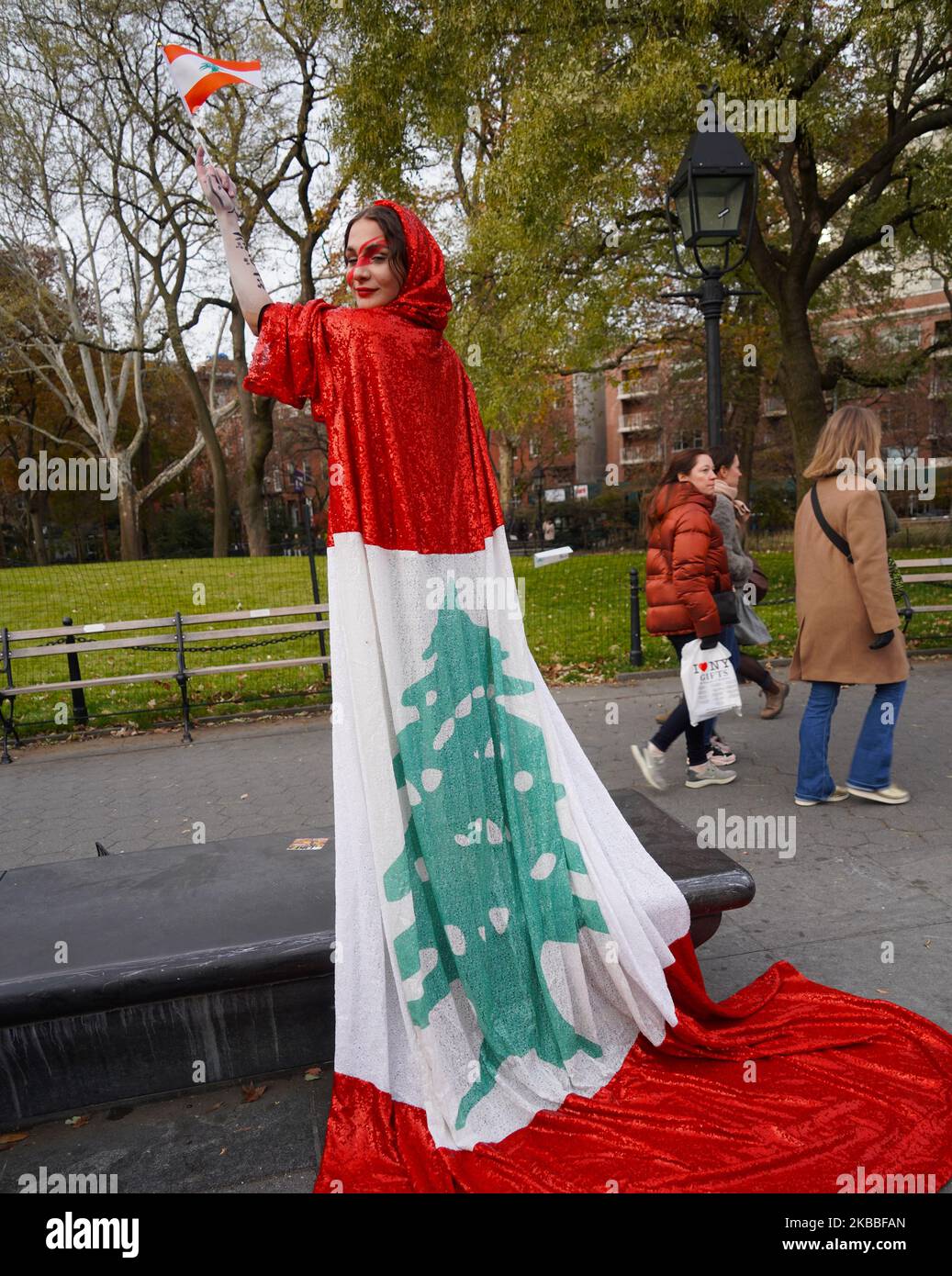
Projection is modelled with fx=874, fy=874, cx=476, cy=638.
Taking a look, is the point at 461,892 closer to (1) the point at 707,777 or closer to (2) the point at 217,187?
(2) the point at 217,187

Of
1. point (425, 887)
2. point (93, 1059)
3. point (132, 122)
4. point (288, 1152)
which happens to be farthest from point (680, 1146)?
point (132, 122)

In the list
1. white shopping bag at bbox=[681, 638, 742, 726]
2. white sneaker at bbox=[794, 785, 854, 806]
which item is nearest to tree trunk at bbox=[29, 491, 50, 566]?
white shopping bag at bbox=[681, 638, 742, 726]

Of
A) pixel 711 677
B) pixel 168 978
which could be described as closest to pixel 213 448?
pixel 711 677

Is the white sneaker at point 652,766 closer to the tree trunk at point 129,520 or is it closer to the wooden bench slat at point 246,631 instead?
the wooden bench slat at point 246,631

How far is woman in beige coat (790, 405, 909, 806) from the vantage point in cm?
468

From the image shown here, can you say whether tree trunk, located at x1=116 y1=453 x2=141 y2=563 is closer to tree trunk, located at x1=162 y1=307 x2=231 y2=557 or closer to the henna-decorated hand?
tree trunk, located at x1=162 y1=307 x2=231 y2=557

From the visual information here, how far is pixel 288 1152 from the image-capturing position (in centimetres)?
259

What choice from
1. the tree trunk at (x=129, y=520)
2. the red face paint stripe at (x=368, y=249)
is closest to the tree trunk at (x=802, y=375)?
the red face paint stripe at (x=368, y=249)

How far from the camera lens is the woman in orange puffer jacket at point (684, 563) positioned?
5.24m

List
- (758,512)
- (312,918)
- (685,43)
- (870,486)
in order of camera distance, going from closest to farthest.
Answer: (312,918) → (870,486) → (685,43) → (758,512)

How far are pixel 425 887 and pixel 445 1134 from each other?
0.66 m

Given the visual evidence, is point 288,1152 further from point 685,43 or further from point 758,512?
point 758,512

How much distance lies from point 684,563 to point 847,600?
3.10 ft

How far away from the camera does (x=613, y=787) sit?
234 inches
